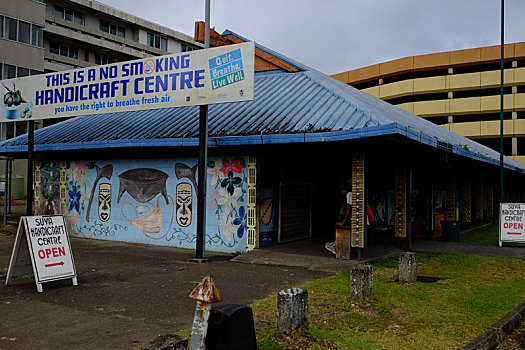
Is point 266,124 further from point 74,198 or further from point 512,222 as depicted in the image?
point 512,222

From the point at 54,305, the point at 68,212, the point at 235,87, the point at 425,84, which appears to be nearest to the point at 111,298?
the point at 54,305

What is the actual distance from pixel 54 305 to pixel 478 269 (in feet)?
28.6

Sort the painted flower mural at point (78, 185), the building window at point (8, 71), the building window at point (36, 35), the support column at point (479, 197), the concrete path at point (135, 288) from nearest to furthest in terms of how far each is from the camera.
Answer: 1. the concrete path at point (135, 288)
2. the painted flower mural at point (78, 185)
3. the support column at point (479, 197)
4. the building window at point (8, 71)
5. the building window at point (36, 35)

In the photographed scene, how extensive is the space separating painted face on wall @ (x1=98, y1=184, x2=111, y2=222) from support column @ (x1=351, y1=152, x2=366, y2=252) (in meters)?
8.14

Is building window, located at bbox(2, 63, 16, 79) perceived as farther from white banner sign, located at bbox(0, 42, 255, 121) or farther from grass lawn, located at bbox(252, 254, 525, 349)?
grass lawn, located at bbox(252, 254, 525, 349)

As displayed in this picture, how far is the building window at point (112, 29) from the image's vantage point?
52941 mm

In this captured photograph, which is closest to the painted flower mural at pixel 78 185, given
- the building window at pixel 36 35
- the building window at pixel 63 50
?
the building window at pixel 36 35

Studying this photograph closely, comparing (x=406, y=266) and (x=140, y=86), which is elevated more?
(x=140, y=86)

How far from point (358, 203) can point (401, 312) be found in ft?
14.6

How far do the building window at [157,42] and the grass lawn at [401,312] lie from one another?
5344 cm

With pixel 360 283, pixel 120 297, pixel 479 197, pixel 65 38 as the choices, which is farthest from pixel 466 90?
pixel 120 297

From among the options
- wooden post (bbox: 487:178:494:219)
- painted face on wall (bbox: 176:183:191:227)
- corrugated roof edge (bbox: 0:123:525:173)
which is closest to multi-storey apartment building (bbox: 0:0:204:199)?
corrugated roof edge (bbox: 0:123:525:173)

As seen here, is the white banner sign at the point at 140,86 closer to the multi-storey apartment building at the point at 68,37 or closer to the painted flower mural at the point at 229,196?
the painted flower mural at the point at 229,196

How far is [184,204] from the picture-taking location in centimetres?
1368
